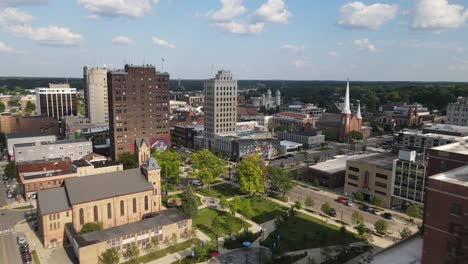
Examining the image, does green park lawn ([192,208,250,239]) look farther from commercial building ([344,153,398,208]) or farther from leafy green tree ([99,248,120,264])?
commercial building ([344,153,398,208])

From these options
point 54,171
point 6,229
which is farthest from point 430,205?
point 54,171

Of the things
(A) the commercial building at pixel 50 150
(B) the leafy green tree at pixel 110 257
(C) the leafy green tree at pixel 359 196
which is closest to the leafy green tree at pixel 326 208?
(C) the leafy green tree at pixel 359 196

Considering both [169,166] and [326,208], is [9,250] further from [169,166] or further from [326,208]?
[326,208]

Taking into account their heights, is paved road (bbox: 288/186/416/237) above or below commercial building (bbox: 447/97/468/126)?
below

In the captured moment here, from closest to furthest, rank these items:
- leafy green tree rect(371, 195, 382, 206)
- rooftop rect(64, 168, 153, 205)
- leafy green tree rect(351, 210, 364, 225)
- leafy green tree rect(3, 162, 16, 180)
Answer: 1. rooftop rect(64, 168, 153, 205)
2. leafy green tree rect(351, 210, 364, 225)
3. leafy green tree rect(371, 195, 382, 206)
4. leafy green tree rect(3, 162, 16, 180)

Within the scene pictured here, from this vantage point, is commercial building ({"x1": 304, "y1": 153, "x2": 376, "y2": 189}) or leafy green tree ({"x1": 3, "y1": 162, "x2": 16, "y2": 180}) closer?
commercial building ({"x1": 304, "y1": 153, "x2": 376, "y2": 189})

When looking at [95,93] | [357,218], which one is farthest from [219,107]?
[95,93]

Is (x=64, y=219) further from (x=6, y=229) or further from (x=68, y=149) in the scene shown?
(x=68, y=149)

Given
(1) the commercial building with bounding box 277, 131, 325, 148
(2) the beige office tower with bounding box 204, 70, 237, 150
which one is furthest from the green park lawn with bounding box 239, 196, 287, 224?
(1) the commercial building with bounding box 277, 131, 325, 148

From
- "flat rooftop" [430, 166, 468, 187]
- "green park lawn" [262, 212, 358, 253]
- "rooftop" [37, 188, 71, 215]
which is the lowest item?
"green park lawn" [262, 212, 358, 253]
